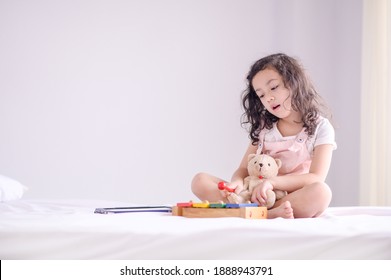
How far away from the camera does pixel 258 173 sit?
1889 mm

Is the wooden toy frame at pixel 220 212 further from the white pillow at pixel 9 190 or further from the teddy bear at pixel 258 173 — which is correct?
the white pillow at pixel 9 190

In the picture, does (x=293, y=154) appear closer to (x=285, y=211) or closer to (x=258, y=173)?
(x=258, y=173)

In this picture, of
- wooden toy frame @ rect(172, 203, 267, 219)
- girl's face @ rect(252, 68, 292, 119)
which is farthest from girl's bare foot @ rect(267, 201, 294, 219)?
girl's face @ rect(252, 68, 292, 119)

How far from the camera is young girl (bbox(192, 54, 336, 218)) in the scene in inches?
74.0

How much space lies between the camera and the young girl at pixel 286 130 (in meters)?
1.88

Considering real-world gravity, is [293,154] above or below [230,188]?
above

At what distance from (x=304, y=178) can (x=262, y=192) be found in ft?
0.54

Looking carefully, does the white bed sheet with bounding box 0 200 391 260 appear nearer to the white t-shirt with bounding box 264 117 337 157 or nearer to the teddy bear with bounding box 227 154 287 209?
the teddy bear with bounding box 227 154 287 209

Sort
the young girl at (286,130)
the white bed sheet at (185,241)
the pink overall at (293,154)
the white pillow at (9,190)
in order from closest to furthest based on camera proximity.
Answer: the white bed sheet at (185,241) → the young girl at (286,130) → the pink overall at (293,154) → the white pillow at (9,190)

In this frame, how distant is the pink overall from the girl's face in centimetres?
10

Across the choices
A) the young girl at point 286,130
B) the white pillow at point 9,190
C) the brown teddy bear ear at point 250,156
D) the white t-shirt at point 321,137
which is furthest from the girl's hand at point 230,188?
the white pillow at point 9,190

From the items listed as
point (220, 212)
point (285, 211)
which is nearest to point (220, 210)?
point (220, 212)
